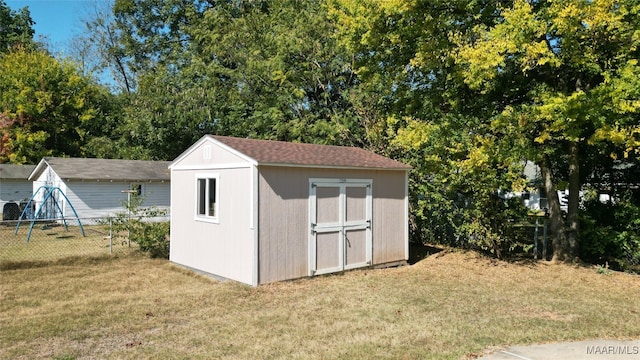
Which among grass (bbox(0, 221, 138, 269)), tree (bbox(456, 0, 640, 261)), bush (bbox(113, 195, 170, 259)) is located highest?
tree (bbox(456, 0, 640, 261))

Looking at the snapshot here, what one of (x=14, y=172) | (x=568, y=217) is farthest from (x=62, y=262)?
(x=14, y=172)

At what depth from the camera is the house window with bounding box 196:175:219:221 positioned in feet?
Answer: 30.5

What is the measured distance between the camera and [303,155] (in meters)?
9.38

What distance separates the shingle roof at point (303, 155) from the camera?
854cm

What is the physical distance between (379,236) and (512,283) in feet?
9.51

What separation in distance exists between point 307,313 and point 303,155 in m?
3.77

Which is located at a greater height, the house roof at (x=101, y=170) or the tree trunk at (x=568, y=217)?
the house roof at (x=101, y=170)

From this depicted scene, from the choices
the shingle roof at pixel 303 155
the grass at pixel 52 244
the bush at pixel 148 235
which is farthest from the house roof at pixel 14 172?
the shingle roof at pixel 303 155

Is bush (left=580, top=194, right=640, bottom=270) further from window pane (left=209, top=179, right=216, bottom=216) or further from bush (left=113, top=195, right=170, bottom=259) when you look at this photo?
bush (left=113, top=195, right=170, bottom=259)

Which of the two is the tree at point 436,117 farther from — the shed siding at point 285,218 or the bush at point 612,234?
the shed siding at point 285,218

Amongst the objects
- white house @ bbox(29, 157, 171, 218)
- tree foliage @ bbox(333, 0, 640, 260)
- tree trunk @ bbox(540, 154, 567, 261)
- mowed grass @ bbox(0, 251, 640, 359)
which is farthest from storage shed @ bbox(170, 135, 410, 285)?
white house @ bbox(29, 157, 171, 218)

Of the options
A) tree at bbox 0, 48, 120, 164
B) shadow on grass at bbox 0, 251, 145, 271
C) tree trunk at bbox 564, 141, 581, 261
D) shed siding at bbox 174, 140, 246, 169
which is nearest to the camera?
shed siding at bbox 174, 140, 246, 169

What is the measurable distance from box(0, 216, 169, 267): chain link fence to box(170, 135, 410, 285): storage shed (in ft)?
7.42

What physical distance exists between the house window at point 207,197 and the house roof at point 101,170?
40.3ft
